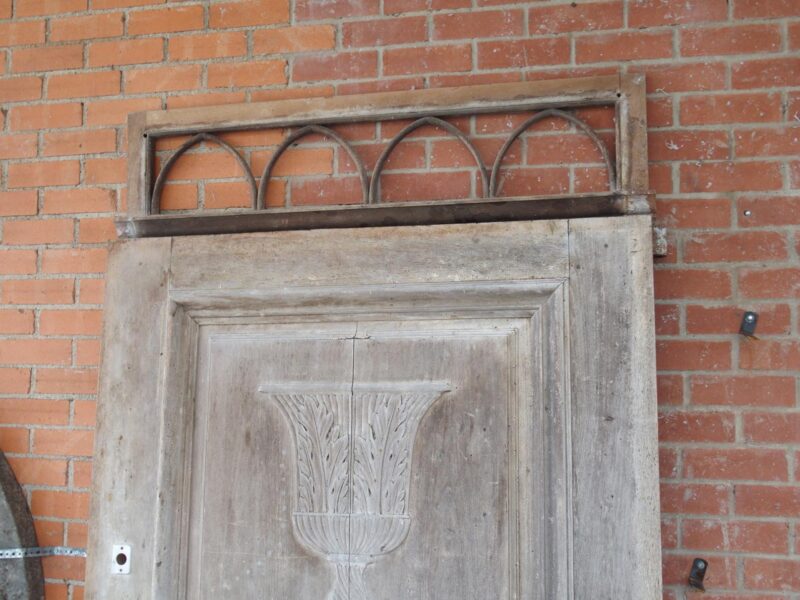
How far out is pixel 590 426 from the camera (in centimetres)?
170

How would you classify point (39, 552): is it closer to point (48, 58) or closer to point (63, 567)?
point (63, 567)

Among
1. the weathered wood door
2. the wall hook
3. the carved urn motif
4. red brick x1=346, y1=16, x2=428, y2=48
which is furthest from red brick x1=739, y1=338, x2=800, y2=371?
red brick x1=346, y1=16, x2=428, y2=48

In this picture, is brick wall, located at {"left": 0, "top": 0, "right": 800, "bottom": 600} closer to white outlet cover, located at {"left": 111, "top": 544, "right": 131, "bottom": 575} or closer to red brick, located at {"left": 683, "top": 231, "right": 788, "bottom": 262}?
red brick, located at {"left": 683, "top": 231, "right": 788, "bottom": 262}

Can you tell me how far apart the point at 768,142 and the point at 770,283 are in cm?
34

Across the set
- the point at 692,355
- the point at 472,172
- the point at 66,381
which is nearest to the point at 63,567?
the point at 66,381

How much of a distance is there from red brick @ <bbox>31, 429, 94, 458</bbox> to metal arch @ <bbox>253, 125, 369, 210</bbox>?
796 millimetres

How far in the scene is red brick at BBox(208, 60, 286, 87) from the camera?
2.01 m

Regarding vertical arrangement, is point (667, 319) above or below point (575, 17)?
below

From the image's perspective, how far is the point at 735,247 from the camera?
1.77 m

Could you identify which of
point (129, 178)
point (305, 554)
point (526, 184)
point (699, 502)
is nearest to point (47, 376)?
point (129, 178)

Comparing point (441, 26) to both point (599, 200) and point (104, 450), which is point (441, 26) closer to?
point (599, 200)

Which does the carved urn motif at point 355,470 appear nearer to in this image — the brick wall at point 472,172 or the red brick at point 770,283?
the brick wall at point 472,172

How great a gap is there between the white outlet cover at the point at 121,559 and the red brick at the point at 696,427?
1357mm

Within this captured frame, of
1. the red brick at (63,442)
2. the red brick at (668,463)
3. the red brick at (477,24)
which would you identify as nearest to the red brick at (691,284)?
the red brick at (668,463)
